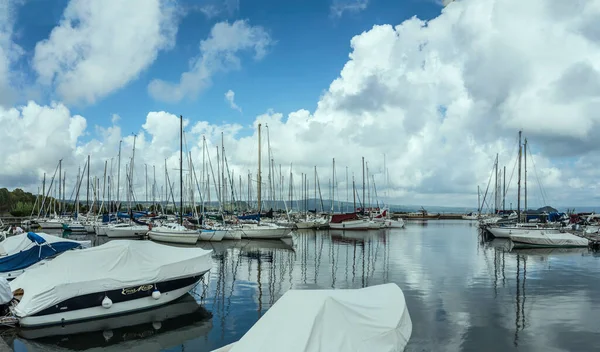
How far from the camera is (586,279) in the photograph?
24672mm

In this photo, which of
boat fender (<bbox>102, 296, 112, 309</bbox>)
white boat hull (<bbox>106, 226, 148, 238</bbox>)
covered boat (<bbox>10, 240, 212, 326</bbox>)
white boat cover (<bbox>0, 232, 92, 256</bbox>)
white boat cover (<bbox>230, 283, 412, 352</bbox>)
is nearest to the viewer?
white boat cover (<bbox>230, 283, 412, 352</bbox>)

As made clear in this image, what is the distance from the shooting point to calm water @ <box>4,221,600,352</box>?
13.7 m

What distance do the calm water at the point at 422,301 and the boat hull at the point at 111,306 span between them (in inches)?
17.1

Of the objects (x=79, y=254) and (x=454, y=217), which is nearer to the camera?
(x=79, y=254)

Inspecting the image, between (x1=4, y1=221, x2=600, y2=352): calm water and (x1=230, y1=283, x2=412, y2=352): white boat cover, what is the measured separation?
3.98 meters

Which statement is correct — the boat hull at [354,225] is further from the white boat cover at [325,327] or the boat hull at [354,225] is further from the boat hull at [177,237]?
the white boat cover at [325,327]

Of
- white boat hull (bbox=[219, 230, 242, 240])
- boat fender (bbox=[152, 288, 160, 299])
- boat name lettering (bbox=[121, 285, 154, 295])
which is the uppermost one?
boat name lettering (bbox=[121, 285, 154, 295])

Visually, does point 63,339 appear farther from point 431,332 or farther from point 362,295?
point 431,332

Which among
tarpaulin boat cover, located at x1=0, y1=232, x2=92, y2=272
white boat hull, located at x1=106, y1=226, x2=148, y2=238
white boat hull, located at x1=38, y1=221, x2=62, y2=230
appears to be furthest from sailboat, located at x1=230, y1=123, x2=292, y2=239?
white boat hull, located at x1=38, y1=221, x2=62, y2=230

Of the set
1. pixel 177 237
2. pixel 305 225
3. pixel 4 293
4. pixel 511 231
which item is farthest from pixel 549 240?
pixel 4 293

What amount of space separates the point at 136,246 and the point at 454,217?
380 feet

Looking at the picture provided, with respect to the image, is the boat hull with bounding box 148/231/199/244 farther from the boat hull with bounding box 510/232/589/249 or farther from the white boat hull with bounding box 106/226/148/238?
the boat hull with bounding box 510/232/589/249

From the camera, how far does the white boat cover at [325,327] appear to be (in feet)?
26.3

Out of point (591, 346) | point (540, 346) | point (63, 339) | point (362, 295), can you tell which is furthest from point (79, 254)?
point (591, 346)
